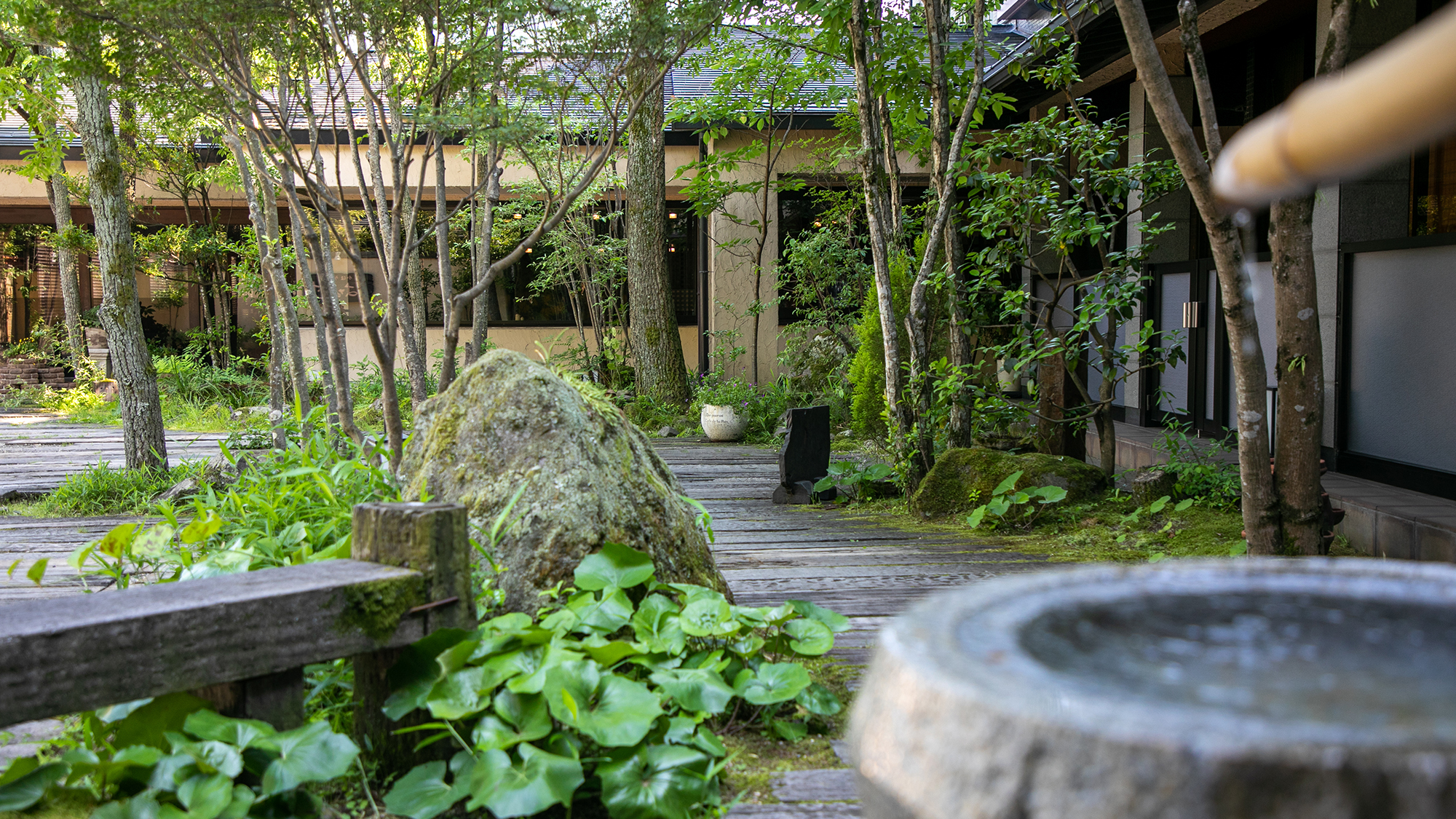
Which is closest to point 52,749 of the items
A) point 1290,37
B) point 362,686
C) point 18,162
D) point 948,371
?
point 362,686

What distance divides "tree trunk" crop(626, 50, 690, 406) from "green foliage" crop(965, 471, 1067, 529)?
6.29 meters

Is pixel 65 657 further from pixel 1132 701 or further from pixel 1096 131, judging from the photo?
pixel 1096 131

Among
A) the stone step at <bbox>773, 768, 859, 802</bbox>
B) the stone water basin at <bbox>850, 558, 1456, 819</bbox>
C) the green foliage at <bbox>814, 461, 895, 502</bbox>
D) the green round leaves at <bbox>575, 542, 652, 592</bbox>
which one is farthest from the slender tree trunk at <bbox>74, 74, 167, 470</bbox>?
the stone water basin at <bbox>850, 558, 1456, 819</bbox>

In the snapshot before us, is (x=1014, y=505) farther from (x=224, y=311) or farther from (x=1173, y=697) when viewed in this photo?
(x=224, y=311)

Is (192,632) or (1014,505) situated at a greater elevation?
(192,632)

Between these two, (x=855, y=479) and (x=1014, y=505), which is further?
(x=855, y=479)

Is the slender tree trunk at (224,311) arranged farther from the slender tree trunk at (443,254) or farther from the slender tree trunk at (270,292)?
the slender tree trunk at (443,254)

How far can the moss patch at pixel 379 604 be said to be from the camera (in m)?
1.89

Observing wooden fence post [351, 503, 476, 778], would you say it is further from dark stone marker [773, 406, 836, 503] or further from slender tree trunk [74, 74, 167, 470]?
slender tree trunk [74, 74, 167, 470]

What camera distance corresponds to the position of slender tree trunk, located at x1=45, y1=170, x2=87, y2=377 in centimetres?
1100

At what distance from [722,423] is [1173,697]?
28.9ft

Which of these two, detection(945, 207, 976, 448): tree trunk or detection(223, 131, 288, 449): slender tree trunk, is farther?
detection(223, 131, 288, 449): slender tree trunk

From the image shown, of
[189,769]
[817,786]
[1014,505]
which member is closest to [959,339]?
[1014,505]

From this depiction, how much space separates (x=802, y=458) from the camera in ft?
20.8
